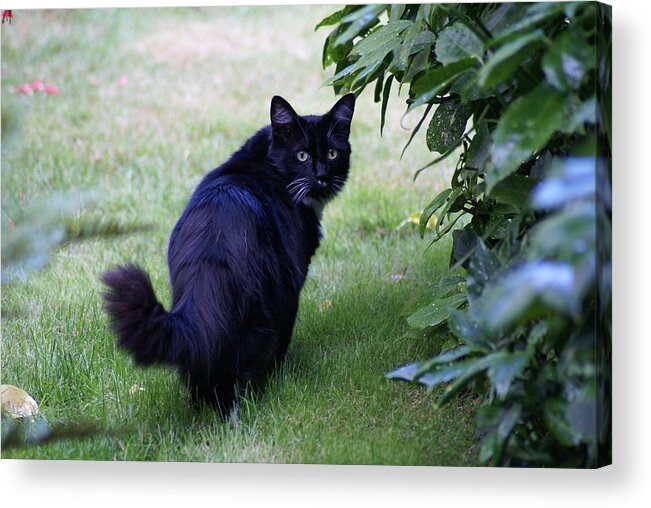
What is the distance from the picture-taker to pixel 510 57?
1.75 m

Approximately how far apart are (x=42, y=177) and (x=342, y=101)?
68.1 inches

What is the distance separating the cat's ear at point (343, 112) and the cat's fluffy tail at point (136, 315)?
936 mm

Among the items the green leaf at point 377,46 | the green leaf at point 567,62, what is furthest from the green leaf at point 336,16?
the green leaf at point 567,62

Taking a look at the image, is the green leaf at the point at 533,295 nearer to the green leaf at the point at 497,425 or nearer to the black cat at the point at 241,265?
the green leaf at the point at 497,425

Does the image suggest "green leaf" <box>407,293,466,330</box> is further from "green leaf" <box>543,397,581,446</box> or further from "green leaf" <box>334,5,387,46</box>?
"green leaf" <box>334,5,387,46</box>

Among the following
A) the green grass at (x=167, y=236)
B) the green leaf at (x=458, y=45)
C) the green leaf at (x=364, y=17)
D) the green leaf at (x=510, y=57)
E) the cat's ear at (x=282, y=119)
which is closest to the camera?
the green leaf at (x=510, y=57)

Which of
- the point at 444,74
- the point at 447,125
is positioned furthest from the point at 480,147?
the point at 444,74

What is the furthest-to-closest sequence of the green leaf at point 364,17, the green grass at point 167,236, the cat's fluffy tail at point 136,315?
the green grass at point 167,236 → the green leaf at point 364,17 → the cat's fluffy tail at point 136,315

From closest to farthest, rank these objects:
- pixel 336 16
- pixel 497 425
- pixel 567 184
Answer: pixel 497 425, pixel 567 184, pixel 336 16

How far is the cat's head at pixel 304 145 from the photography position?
274 centimetres

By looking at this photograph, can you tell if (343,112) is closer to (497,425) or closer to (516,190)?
(516,190)

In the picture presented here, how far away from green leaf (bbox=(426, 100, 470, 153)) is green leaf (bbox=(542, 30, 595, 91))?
2.09 ft

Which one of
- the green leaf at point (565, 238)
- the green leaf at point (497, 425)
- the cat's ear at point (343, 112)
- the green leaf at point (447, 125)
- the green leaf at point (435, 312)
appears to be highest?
the cat's ear at point (343, 112)

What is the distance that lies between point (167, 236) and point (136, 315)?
146 cm
